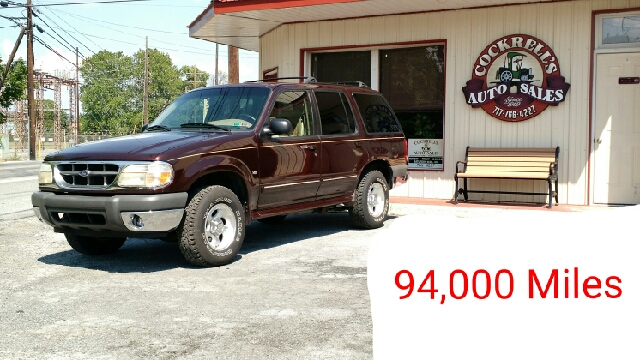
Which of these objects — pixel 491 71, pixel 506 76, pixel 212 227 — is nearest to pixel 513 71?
pixel 506 76

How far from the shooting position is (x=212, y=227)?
22.5 ft

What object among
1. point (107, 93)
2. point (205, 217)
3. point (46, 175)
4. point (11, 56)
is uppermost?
point (107, 93)

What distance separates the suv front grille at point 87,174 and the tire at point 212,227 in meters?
0.76

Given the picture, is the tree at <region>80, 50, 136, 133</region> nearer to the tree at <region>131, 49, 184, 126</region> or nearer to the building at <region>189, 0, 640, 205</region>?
the tree at <region>131, 49, 184, 126</region>

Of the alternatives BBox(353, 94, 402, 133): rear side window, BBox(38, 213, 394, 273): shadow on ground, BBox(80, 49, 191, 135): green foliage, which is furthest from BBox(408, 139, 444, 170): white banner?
BBox(80, 49, 191, 135): green foliage

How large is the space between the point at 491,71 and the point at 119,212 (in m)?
7.88

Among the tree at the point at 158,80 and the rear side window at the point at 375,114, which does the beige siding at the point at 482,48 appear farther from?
the tree at the point at 158,80

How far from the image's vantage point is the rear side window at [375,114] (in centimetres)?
943

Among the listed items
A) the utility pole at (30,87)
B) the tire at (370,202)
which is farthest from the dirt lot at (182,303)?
the utility pole at (30,87)

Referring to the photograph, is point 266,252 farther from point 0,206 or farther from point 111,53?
point 111,53

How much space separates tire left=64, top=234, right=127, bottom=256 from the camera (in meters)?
7.43

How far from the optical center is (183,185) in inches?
259

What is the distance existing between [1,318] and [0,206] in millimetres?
7608

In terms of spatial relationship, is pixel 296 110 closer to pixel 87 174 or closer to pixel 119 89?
pixel 87 174
